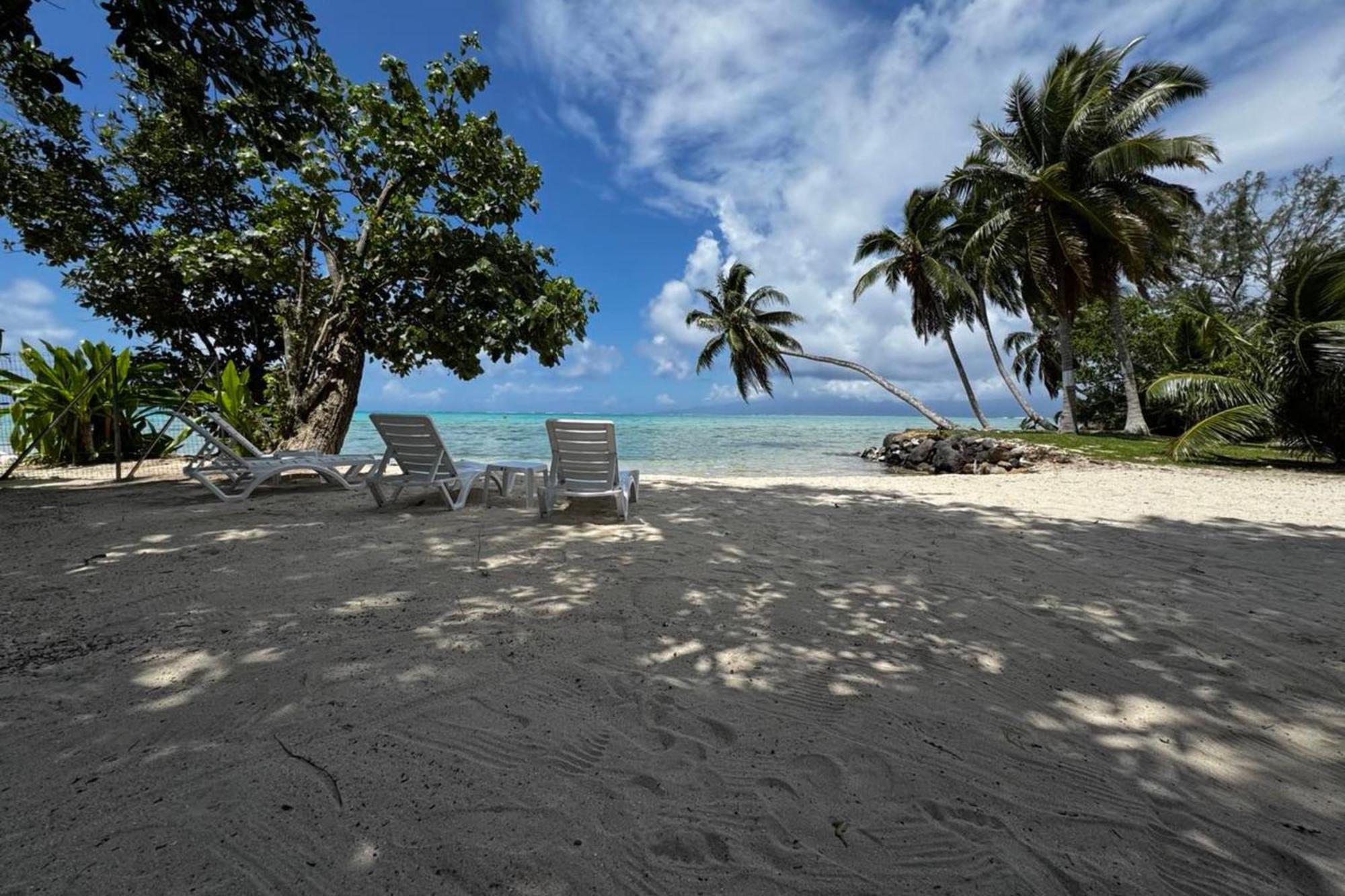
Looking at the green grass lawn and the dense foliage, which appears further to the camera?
the green grass lawn

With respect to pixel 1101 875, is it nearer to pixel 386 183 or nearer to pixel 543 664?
pixel 543 664

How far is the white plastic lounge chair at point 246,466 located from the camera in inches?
250

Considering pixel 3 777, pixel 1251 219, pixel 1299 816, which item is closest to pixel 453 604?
pixel 3 777

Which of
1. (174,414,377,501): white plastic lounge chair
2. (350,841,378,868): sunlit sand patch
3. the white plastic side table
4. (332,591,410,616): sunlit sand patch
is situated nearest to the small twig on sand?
(350,841,378,868): sunlit sand patch

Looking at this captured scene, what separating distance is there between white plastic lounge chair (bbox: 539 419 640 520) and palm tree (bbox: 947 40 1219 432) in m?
16.8

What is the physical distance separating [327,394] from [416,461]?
4.17 metres

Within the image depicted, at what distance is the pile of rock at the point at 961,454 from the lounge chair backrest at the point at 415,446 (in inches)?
456

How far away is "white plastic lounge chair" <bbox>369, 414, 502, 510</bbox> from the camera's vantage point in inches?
232

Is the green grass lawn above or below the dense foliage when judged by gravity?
below

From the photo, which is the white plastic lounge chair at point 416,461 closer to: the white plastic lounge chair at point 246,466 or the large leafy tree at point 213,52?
the white plastic lounge chair at point 246,466

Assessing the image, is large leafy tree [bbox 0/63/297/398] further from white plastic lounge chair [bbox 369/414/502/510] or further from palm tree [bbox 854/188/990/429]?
palm tree [bbox 854/188/990/429]

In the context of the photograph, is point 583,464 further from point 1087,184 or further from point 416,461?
point 1087,184

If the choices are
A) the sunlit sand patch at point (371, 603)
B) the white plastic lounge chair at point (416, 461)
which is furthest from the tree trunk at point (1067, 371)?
Result: the sunlit sand patch at point (371, 603)

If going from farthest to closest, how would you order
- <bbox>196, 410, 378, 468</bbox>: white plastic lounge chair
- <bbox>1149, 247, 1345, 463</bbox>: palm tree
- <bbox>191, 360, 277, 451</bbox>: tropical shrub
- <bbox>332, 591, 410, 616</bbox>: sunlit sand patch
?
<bbox>191, 360, 277, 451</bbox>: tropical shrub → <bbox>1149, 247, 1345, 463</bbox>: palm tree → <bbox>196, 410, 378, 468</bbox>: white plastic lounge chair → <bbox>332, 591, 410, 616</bbox>: sunlit sand patch
